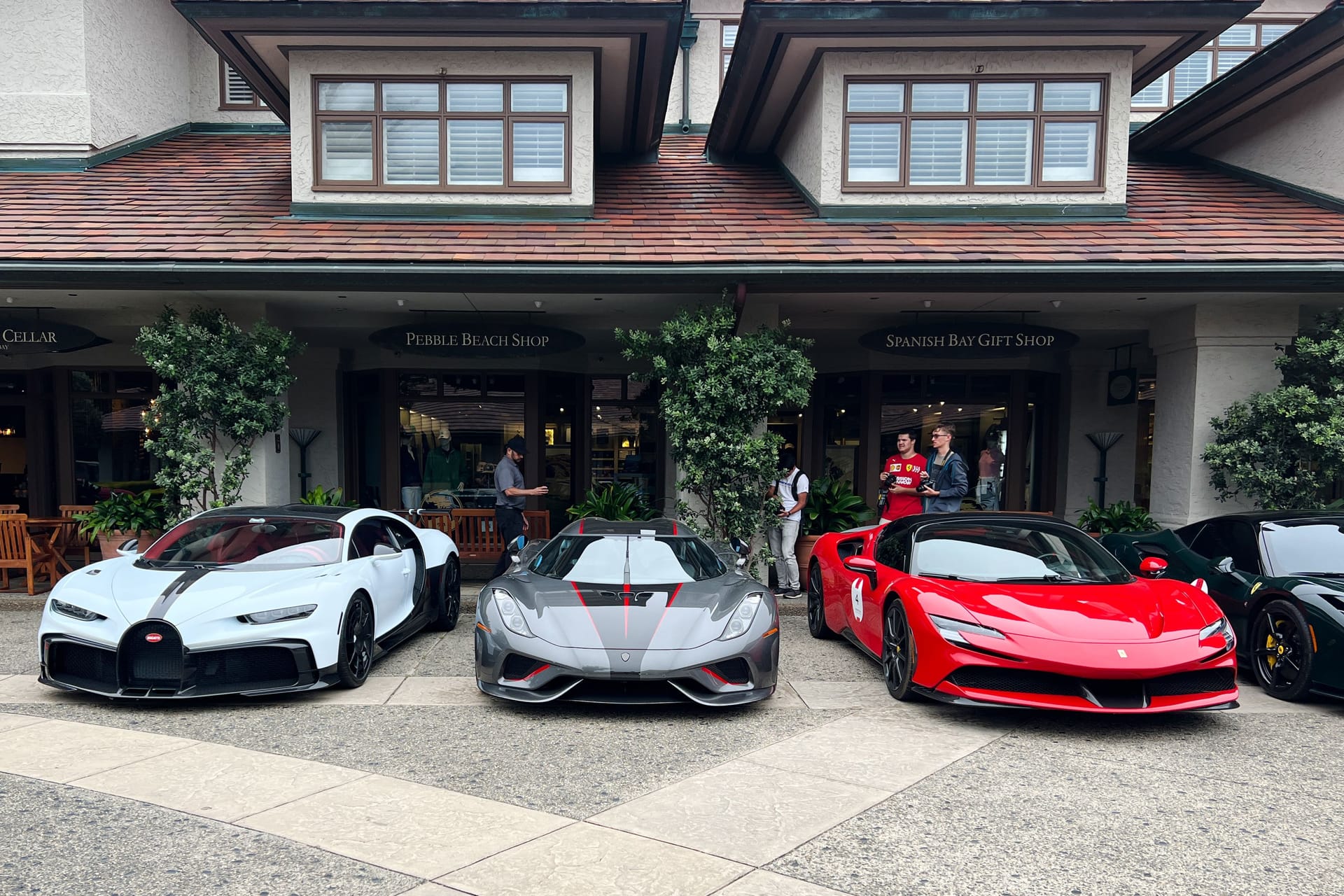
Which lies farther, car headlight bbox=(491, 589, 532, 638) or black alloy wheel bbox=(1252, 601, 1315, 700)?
black alloy wheel bbox=(1252, 601, 1315, 700)

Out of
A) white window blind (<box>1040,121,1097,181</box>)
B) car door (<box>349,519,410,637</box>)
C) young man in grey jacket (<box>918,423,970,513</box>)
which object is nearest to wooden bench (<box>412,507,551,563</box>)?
car door (<box>349,519,410,637</box>)

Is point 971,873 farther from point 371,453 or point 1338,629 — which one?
point 371,453

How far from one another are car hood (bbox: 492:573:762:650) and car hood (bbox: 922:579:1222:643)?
4.41ft

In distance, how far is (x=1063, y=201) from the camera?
9.20 metres

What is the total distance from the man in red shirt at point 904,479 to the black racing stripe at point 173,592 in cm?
614

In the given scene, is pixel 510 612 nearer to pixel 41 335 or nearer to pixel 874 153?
pixel 874 153

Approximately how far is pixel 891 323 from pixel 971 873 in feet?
26.3

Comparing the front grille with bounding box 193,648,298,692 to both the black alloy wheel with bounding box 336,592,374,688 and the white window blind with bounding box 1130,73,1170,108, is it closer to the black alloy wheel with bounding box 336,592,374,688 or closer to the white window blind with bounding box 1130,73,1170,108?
the black alloy wheel with bounding box 336,592,374,688

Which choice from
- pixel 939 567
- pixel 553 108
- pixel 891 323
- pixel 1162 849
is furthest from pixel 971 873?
pixel 553 108

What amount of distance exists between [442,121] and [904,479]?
6.65 meters

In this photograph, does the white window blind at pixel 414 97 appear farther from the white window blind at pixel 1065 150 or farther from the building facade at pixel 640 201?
the white window blind at pixel 1065 150

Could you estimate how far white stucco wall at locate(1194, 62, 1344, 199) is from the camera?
9219 millimetres

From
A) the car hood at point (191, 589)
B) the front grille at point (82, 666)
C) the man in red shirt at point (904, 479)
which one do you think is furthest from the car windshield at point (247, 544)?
the man in red shirt at point (904, 479)

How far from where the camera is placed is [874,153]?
9.30 m
